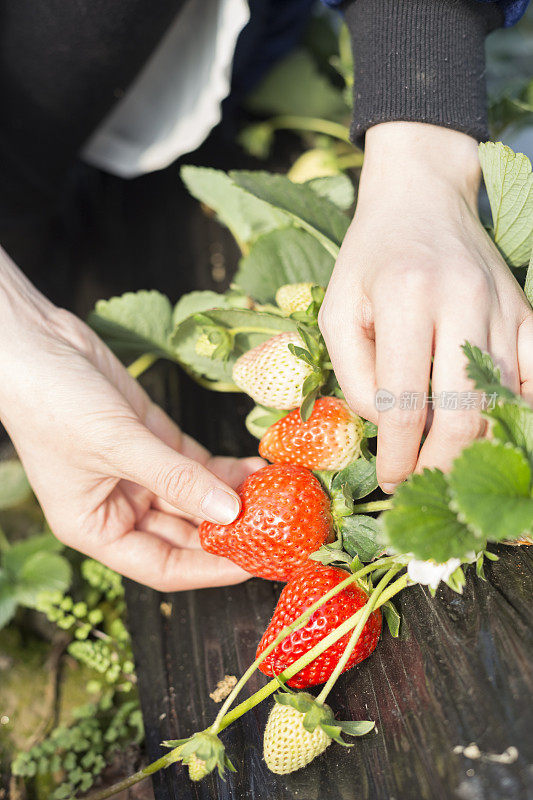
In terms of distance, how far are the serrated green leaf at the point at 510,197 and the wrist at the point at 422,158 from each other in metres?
0.03

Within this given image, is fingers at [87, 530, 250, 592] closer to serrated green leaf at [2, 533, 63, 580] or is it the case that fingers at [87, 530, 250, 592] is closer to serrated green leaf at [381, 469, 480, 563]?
serrated green leaf at [2, 533, 63, 580]

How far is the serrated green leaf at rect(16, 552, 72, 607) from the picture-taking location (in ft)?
3.26

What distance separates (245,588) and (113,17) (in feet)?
2.80

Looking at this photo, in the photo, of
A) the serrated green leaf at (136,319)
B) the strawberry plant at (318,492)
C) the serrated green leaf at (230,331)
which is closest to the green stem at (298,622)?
the strawberry plant at (318,492)

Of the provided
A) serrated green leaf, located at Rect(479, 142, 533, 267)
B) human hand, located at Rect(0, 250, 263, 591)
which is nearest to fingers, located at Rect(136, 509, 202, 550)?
human hand, located at Rect(0, 250, 263, 591)

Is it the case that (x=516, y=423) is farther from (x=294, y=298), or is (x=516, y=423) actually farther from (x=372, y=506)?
(x=294, y=298)

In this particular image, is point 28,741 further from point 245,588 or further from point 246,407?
point 246,407

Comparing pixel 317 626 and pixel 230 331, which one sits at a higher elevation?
pixel 230 331

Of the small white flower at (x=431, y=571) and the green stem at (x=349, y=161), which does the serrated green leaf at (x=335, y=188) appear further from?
the small white flower at (x=431, y=571)

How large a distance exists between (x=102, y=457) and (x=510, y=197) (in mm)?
496

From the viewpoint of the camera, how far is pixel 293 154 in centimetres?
129

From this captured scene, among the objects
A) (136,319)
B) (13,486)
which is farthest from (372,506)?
(13,486)

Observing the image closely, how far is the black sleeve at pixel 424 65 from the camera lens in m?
0.70

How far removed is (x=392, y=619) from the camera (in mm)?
629
